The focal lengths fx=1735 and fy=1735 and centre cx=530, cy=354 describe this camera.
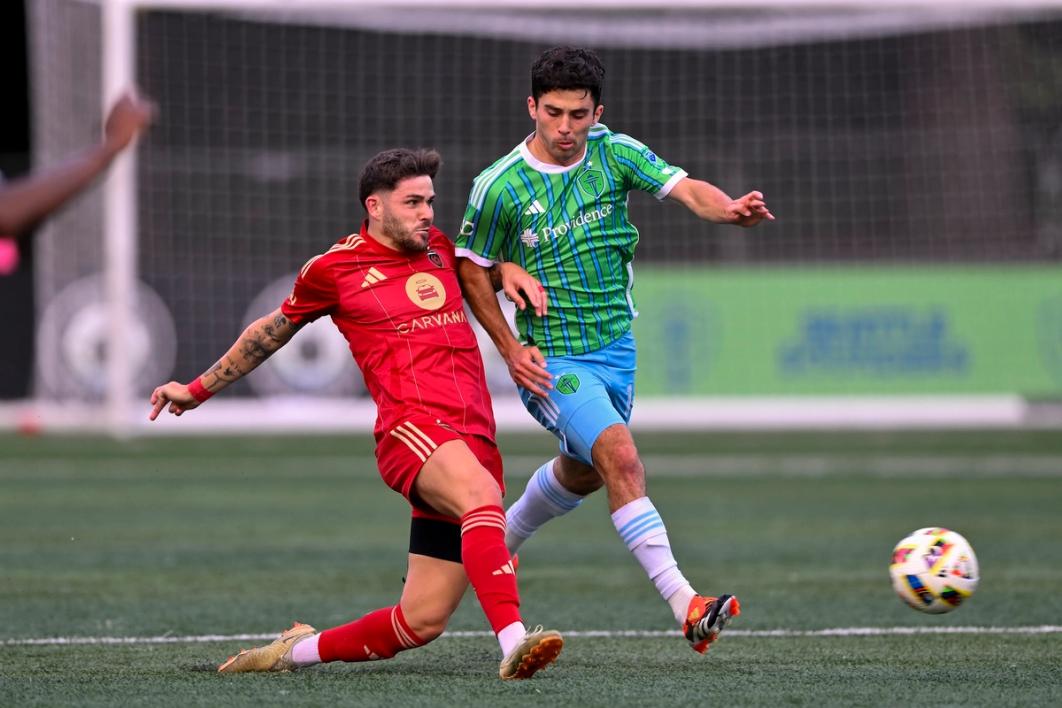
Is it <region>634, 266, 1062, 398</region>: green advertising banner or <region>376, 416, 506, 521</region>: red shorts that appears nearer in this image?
<region>376, 416, 506, 521</region>: red shorts

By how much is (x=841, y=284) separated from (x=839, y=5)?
3.39m

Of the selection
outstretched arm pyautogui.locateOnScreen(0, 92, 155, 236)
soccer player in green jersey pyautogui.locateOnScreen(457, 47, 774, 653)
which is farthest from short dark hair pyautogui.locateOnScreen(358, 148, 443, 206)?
outstretched arm pyautogui.locateOnScreen(0, 92, 155, 236)

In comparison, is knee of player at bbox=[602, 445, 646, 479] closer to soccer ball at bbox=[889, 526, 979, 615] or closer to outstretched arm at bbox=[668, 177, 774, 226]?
outstretched arm at bbox=[668, 177, 774, 226]

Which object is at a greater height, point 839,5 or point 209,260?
point 839,5

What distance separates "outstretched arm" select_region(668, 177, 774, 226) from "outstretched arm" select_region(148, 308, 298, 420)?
1586 mm

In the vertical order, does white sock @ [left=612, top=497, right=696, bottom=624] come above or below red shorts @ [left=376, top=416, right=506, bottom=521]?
below

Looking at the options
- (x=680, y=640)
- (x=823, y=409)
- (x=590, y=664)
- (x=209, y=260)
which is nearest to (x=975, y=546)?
(x=680, y=640)

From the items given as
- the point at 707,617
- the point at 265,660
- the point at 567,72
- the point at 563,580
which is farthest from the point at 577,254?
the point at 563,580

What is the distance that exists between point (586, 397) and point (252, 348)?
4.25ft

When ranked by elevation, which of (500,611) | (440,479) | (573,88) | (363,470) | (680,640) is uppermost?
(573,88)

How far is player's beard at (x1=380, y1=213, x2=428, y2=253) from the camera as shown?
20.5 ft

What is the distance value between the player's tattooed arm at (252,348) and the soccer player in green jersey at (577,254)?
79 cm

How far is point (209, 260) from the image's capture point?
2134 cm

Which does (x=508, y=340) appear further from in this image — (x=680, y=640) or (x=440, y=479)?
(x=680, y=640)
